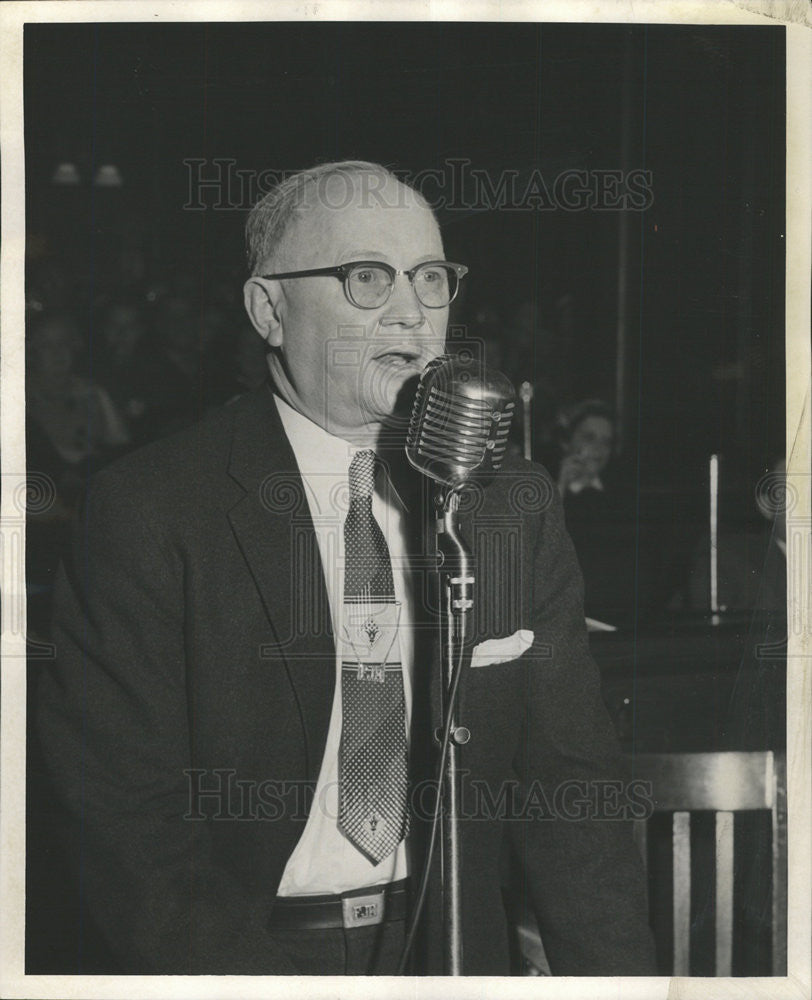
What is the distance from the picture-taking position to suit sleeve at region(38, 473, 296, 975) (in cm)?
156

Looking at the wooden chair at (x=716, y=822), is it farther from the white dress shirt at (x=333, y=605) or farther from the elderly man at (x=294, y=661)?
the white dress shirt at (x=333, y=605)

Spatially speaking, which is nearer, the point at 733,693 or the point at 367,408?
the point at 367,408

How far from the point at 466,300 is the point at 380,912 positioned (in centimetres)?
96

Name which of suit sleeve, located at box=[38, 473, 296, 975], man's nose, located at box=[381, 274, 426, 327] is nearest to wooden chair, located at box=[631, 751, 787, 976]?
suit sleeve, located at box=[38, 473, 296, 975]

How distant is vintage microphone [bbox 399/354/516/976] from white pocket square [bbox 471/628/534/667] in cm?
3

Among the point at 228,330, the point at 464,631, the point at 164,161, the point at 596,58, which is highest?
the point at 596,58

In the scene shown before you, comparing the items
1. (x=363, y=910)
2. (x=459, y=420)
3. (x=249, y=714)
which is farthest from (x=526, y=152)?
(x=363, y=910)

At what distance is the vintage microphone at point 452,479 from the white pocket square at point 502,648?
0.03 m

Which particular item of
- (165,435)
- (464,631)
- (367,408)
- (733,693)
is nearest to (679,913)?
(733,693)

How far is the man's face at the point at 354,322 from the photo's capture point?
1570 millimetres

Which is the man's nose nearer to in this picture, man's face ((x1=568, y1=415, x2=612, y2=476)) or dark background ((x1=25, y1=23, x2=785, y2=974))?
dark background ((x1=25, y1=23, x2=785, y2=974))

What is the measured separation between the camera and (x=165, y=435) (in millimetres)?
1615

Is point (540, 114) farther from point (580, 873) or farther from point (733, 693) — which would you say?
point (580, 873)

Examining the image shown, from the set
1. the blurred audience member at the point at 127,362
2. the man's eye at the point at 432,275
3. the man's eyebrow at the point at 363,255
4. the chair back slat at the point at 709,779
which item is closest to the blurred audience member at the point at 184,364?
the blurred audience member at the point at 127,362
